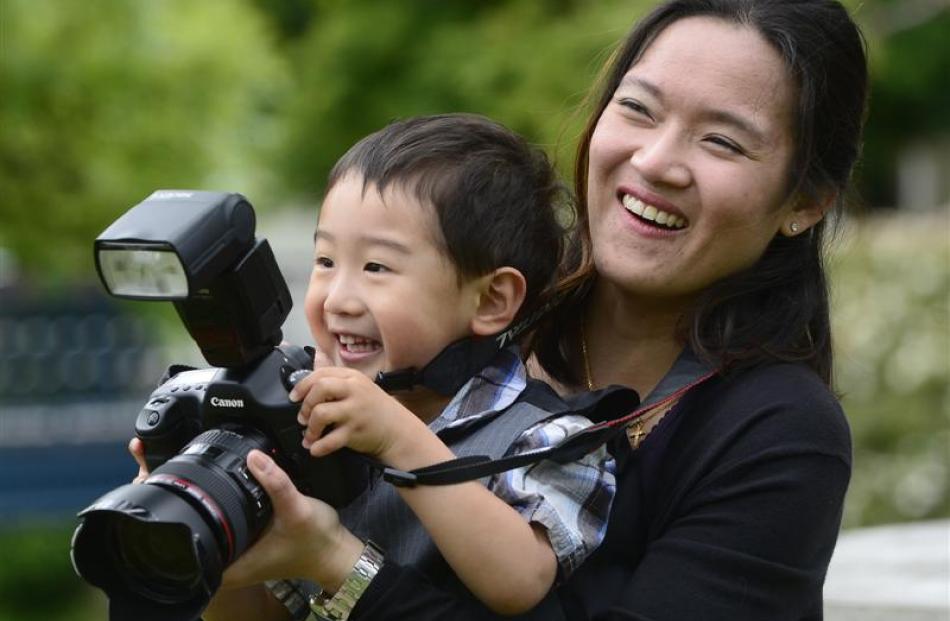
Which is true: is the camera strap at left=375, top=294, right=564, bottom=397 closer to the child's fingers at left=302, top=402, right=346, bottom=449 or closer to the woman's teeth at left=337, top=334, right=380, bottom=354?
the woman's teeth at left=337, top=334, right=380, bottom=354

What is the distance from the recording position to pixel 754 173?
2639 millimetres

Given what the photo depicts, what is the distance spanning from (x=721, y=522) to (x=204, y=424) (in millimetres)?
720

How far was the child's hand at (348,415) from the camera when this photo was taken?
233 centimetres

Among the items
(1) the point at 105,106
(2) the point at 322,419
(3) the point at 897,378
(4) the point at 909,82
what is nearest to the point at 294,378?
(2) the point at 322,419

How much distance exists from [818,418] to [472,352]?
1.69 feet

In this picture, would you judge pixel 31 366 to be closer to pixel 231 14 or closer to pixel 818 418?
pixel 231 14

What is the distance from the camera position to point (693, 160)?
8.59 ft

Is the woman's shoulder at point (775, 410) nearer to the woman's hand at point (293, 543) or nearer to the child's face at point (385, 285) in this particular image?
the child's face at point (385, 285)

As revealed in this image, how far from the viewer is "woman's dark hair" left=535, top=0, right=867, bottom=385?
2650 millimetres

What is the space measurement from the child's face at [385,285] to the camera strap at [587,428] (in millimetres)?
190

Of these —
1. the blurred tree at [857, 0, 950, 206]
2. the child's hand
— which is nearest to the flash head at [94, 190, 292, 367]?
the child's hand

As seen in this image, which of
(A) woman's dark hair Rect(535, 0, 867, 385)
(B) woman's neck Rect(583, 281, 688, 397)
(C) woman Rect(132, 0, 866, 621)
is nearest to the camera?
(C) woman Rect(132, 0, 866, 621)

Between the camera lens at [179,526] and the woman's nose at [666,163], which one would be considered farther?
the woman's nose at [666,163]

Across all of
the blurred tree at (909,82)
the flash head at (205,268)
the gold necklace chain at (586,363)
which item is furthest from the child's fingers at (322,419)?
the blurred tree at (909,82)
